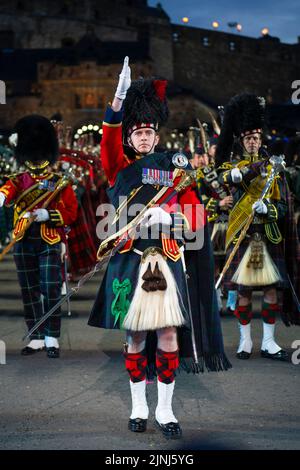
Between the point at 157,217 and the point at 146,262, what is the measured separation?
0.28 meters

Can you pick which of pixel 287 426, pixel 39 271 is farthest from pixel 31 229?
pixel 287 426

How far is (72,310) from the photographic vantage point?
9.95 metres

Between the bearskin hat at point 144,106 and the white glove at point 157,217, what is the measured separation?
543mm

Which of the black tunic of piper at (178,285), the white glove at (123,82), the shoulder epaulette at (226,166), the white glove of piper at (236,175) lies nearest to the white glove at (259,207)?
the white glove of piper at (236,175)

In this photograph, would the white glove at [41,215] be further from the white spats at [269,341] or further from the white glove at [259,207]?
the white spats at [269,341]

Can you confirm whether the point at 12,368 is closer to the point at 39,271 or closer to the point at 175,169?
the point at 39,271

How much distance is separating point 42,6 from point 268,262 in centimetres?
7124

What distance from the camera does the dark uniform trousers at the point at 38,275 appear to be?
23.9ft

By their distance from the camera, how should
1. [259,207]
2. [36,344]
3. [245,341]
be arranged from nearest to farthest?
[259,207], [245,341], [36,344]

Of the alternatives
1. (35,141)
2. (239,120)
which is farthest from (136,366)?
(35,141)

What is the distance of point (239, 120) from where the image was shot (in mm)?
7203

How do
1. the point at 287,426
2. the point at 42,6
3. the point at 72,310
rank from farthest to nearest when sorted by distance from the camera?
the point at 42,6, the point at 72,310, the point at 287,426

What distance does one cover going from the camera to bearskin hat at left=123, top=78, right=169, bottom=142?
5.09 meters

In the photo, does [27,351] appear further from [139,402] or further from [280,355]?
[139,402]
